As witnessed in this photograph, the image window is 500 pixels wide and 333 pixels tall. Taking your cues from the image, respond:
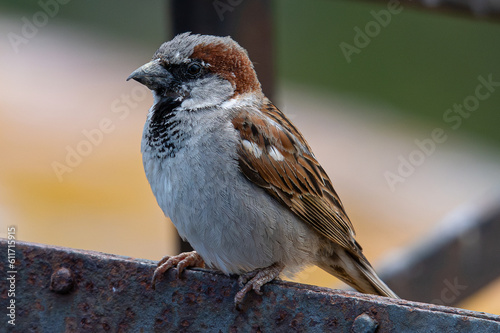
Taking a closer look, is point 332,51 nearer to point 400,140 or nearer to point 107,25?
point 400,140

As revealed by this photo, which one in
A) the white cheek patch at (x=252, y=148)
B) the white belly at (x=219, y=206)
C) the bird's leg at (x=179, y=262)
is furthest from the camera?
the white cheek patch at (x=252, y=148)

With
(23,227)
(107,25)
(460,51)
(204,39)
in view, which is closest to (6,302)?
(204,39)

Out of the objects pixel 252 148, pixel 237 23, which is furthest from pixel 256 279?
pixel 237 23

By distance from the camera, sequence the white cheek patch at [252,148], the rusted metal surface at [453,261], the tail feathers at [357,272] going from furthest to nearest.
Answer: the rusted metal surface at [453,261] < the tail feathers at [357,272] < the white cheek patch at [252,148]

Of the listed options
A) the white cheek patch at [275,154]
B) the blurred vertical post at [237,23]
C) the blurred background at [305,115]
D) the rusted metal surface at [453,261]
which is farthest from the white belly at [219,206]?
the blurred background at [305,115]

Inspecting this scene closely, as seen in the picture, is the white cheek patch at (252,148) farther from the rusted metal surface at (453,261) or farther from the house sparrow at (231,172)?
the rusted metal surface at (453,261)

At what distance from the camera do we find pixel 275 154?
2.89 m

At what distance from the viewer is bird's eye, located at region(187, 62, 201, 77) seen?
284cm

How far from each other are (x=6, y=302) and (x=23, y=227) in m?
4.91

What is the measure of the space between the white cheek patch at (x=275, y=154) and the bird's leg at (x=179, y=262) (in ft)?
1.45

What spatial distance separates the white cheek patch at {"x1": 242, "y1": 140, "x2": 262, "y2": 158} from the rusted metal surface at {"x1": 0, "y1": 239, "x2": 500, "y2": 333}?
57 centimetres

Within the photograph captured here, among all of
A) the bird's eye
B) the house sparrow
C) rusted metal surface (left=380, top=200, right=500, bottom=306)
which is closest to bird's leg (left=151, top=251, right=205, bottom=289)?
the house sparrow

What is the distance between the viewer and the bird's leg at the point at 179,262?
7.23 ft

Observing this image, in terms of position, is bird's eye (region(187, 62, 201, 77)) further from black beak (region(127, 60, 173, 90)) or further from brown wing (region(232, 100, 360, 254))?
brown wing (region(232, 100, 360, 254))
